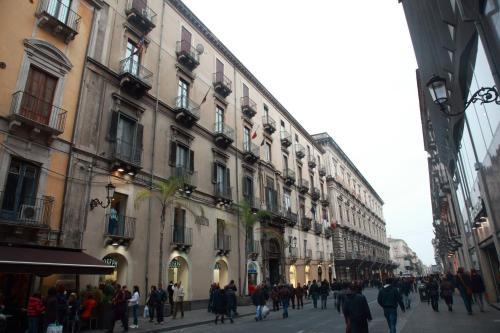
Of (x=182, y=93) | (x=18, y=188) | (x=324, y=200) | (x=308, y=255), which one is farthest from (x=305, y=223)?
(x=18, y=188)

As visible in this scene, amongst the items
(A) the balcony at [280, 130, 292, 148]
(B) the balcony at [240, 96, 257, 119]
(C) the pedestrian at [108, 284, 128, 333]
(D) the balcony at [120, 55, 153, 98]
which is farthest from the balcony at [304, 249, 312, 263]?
(C) the pedestrian at [108, 284, 128, 333]

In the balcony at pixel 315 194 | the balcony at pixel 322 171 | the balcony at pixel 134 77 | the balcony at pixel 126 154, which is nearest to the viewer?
the balcony at pixel 126 154

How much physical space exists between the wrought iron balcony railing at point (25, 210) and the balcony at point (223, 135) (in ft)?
44.4

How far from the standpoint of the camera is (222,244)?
24.6m

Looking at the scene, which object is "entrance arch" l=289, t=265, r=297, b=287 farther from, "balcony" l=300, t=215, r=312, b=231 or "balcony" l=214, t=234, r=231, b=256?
"balcony" l=214, t=234, r=231, b=256

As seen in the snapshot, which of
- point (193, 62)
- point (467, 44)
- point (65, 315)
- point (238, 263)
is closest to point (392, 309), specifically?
point (467, 44)

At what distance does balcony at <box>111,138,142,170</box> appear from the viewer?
56.5ft

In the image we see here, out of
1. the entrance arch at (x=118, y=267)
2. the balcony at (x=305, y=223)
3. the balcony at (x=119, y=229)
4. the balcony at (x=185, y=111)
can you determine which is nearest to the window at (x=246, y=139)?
the balcony at (x=185, y=111)

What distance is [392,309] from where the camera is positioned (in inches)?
378

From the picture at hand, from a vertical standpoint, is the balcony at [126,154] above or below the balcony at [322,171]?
below

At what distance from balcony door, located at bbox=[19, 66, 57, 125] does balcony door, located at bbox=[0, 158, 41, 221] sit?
6.11 ft

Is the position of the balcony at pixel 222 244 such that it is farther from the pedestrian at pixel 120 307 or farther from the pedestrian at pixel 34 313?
the pedestrian at pixel 34 313

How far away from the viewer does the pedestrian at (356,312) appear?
7.22 m

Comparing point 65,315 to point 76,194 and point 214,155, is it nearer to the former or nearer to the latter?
point 76,194
